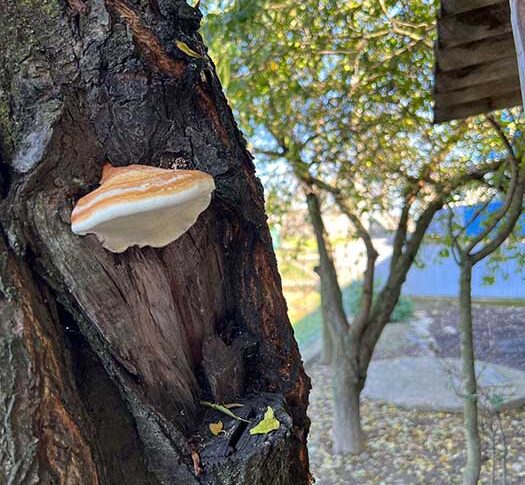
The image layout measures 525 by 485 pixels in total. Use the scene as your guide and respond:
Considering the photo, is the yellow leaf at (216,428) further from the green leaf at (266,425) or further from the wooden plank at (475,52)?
the wooden plank at (475,52)

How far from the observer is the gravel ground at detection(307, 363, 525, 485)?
139 inches

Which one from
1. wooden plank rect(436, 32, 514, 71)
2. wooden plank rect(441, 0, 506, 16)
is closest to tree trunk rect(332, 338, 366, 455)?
wooden plank rect(436, 32, 514, 71)

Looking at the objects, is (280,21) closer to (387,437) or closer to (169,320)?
(169,320)

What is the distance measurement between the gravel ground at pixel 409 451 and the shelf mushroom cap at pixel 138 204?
126 inches

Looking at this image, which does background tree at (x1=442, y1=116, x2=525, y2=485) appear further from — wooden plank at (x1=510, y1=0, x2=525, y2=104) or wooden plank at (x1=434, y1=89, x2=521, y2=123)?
wooden plank at (x1=510, y1=0, x2=525, y2=104)

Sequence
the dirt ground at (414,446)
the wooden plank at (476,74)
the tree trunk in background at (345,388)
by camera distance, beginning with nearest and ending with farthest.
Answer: the wooden plank at (476,74), the dirt ground at (414,446), the tree trunk in background at (345,388)

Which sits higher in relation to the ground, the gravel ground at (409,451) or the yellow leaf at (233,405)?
the gravel ground at (409,451)

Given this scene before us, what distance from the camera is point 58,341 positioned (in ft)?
2.63

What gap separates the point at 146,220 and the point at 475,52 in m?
1.57

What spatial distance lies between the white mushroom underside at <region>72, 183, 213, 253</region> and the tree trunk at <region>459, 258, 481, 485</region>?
2.22m

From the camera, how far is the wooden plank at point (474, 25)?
1.59 metres

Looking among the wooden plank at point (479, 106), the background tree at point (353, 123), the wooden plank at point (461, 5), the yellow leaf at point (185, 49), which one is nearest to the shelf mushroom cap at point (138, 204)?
the yellow leaf at point (185, 49)

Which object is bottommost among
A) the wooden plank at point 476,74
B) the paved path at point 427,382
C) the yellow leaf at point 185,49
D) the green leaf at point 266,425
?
the green leaf at point 266,425

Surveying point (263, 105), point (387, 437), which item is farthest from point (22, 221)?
point (387, 437)
